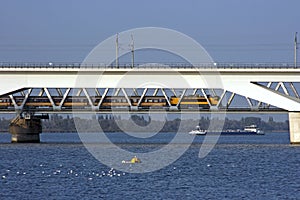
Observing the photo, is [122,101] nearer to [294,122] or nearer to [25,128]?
[25,128]

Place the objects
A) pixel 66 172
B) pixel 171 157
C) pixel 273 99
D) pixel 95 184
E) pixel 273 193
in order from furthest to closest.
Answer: pixel 273 99 < pixel 171 157 < pixel 66 172 < pixel 95 184 < pixel 273 193

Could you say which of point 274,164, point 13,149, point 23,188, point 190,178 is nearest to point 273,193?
point 190,178

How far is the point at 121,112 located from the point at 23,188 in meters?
65.1

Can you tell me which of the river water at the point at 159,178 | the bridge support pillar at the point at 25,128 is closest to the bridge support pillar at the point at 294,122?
the river water at the point at 159,178

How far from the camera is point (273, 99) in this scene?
11881 cm

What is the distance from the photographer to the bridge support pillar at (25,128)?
143 m

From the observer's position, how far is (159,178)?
72625 mm

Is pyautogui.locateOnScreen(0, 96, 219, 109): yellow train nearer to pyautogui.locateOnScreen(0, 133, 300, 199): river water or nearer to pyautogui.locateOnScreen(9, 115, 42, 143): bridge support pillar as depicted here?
pyautogui.locateOnScreen(9, 115, 42, 143): bridge support pillar

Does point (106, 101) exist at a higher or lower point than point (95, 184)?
higher

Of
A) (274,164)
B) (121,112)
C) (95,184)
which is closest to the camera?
(95,184)

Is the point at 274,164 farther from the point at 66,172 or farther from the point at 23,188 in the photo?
the point at 23,188

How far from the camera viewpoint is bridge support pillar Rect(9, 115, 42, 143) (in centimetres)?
14262

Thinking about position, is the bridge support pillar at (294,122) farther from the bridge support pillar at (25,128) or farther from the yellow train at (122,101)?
the bridge support pillar at (25,128)

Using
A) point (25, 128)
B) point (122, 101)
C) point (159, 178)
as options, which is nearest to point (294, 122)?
point (122, 101)
